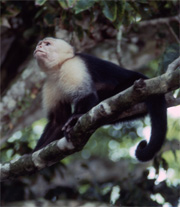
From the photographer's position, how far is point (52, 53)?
11.7ft

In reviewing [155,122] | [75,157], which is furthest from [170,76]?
[75,157]

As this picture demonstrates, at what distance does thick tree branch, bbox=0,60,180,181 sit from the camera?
7.07ft

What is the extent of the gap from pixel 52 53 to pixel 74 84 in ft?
1.42

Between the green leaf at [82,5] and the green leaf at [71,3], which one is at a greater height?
the green leaf at [82,5]

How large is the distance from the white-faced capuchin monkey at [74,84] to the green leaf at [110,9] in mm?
437

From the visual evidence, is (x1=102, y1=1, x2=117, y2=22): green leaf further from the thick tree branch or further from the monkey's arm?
the thick tree branch

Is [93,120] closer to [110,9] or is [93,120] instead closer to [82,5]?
[82,5]

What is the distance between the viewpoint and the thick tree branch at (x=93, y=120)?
2.16 m

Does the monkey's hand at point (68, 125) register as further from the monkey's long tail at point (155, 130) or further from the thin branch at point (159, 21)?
the thin branch at point (159, 21)

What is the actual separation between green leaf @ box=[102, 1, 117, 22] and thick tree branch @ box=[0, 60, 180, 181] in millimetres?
1055

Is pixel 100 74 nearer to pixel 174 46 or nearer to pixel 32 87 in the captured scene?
pixel 174 46

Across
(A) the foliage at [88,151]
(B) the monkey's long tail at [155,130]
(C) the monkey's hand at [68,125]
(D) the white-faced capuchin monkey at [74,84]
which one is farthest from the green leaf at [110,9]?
(C) the monkey's hand at [68,125]

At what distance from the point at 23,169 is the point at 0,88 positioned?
2.07m

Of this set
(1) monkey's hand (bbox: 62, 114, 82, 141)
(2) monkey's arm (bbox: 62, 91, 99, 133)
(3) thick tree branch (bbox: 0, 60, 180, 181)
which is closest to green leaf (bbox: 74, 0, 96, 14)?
(2) monkey's arm (bbox: 62, 91, 99, 133)
